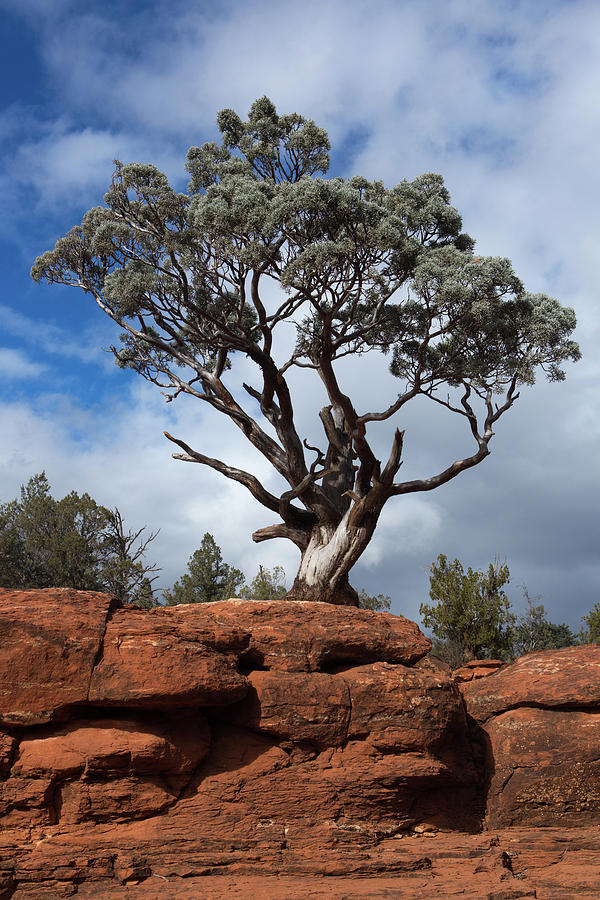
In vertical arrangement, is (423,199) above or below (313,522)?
above

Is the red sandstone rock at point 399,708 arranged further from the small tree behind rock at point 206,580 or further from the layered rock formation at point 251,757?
the small tree behind rock at point 206,580

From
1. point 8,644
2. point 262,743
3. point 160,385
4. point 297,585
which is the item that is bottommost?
point 262,743

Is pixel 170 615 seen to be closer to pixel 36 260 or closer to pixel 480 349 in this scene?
pixel 480 349

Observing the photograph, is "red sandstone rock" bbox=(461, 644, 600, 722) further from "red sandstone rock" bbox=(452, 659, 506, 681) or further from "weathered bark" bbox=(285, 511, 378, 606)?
"weathered bark" bbox=(285, 511, 378, 606)

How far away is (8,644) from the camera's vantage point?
878cm

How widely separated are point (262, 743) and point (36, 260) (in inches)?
743

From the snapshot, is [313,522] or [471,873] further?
[313,522]

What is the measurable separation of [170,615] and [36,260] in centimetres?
1704

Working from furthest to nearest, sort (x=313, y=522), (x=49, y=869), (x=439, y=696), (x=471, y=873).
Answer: (x=313, y=522)
(x=439, y=696)
(x=471, y=873)
(x=49, y=869)

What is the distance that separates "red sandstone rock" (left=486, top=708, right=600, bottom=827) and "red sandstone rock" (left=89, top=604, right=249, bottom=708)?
376 cm

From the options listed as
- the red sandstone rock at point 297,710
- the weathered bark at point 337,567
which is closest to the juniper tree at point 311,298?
the weathered bark at point 337,567

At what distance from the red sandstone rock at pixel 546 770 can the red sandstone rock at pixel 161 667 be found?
376 centimetres

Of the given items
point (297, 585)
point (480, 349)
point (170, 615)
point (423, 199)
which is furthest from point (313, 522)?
point (170, 615)

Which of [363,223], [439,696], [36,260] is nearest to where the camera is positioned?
[439,696]
